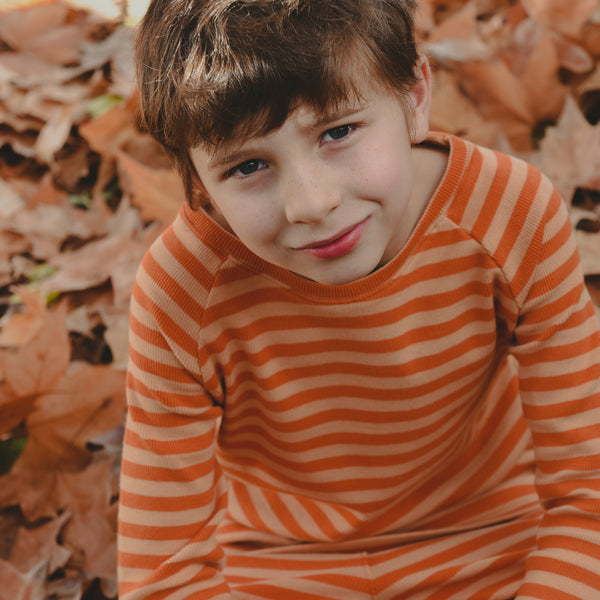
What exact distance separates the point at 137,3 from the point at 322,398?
71.6 inches

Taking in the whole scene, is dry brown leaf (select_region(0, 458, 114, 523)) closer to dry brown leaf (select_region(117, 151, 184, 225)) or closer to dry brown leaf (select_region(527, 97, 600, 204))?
dry brown leaf (select_region(117, 151, 184, 225))

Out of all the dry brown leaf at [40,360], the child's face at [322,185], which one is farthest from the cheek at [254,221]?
the dry brown leaf at [40,360]

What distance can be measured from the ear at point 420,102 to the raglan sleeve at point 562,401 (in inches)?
6.6

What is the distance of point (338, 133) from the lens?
0.73 metres

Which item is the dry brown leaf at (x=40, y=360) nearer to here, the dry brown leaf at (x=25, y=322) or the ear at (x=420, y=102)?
the dry brown leaf at (x=25, y=322)

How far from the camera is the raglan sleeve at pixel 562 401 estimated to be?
2.88 feet

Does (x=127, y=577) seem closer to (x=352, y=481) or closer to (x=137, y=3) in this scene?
(x=352, y=481)

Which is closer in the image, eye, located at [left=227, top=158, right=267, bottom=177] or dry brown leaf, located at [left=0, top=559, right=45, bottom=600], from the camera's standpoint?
eye, located at [left=227, top=158, right=267, bottom=177]

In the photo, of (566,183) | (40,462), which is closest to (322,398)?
(40,462)

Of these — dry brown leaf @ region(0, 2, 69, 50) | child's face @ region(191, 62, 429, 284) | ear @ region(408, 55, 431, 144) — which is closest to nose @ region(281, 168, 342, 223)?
child's face @ region(191, 62, 429, 284)

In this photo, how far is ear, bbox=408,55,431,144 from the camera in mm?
823

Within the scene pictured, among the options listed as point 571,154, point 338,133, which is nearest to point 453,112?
point 571,154

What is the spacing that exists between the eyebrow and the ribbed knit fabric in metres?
0.14

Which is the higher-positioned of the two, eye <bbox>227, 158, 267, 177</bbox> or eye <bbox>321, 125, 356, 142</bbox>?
eye <bbox>321, 125, 356, 142</bbox>
